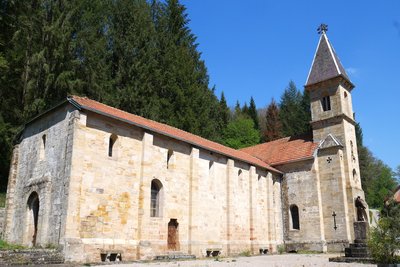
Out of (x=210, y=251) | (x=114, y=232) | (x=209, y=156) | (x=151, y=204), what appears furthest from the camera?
(x=209, y=156)

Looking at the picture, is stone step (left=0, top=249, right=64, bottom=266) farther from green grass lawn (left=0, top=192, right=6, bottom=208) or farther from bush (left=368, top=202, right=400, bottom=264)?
bush (left=368, top=202, right=400, bottom=264)

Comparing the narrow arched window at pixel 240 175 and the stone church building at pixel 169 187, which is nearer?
the stone church building at pixel 169 187

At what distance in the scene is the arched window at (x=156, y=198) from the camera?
18.6 metres

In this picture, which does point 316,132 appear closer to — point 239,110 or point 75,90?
point 75,90

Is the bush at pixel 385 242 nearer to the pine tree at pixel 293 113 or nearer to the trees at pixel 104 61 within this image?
the trees at pixel 104 61

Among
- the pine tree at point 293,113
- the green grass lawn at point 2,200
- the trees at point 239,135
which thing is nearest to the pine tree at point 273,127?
the pine tree at point 293,113

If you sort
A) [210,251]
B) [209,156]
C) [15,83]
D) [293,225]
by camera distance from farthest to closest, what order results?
[293,225]
[15,83]
[209,156]
[210,251]

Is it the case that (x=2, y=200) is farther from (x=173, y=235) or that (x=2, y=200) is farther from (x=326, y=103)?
(x=326, y=103)

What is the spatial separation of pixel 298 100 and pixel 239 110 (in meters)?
12.0

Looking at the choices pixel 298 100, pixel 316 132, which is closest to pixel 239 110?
pixel 298 100

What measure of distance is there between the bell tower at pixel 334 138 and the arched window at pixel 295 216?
2.10 meters

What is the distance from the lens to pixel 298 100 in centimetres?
6394

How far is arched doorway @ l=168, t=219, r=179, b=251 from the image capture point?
1888cm

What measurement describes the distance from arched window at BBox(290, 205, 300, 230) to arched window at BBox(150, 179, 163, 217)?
522 inches
